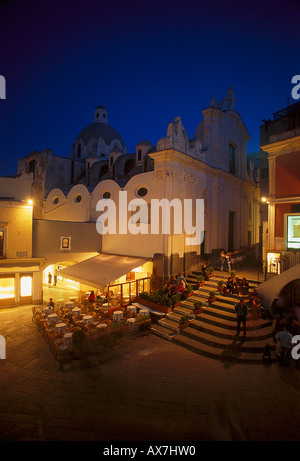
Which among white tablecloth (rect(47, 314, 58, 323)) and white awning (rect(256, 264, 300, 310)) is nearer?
white awning (rect(256, 264, 300, 310))

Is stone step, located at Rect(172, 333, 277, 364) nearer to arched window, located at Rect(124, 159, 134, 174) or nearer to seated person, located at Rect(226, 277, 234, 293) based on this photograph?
seated person, located at Rect(226, 277, 234, 293)

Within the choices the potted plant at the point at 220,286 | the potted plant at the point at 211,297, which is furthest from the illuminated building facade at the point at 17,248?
the potted plant at the point at 220,286

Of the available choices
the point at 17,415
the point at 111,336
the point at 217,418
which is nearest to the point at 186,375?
the point at 217,418

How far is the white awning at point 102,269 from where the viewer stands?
14312 mm

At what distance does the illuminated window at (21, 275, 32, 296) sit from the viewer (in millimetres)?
16094

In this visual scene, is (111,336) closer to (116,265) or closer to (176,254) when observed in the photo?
(116,265)

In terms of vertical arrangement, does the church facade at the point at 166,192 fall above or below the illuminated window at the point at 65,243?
above

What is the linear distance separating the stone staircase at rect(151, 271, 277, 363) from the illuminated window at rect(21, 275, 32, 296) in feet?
29.4

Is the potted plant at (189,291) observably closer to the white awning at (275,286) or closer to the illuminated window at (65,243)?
the white awning at (275,286)

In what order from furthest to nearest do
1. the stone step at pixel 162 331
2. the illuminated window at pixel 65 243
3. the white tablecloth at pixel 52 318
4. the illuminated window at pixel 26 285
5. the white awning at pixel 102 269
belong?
the illuminated window at pixel 65 243 → the illuminated window at pixel 26 285 → the white awning at pixel 102 269 → the white tablecloth at pixel 52 318 → the stone step at pixel 162 331

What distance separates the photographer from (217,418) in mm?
6266

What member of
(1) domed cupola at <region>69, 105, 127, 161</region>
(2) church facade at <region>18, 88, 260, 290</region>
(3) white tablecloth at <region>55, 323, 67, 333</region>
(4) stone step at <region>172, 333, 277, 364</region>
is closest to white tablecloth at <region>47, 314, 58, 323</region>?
(3) white tablecloth at <region>55, 323, 67, 333</region>

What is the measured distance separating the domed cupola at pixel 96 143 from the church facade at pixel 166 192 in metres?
4.32

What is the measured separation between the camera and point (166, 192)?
1586cm
